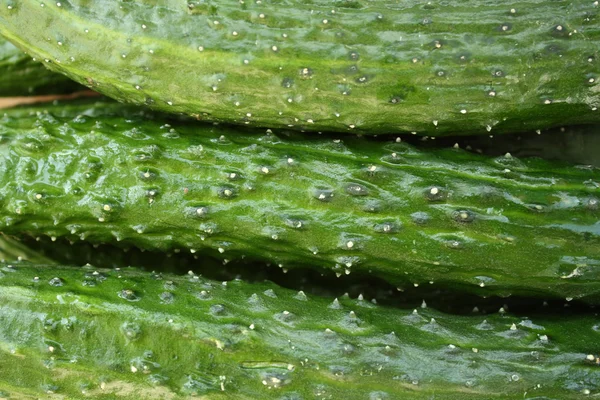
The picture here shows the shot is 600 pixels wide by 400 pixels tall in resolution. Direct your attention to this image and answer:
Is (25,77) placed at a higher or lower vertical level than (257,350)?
higher

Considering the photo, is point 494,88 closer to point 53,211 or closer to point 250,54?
point 250,54

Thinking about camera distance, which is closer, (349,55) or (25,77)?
(349,55)

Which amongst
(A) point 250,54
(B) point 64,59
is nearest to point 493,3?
(A) point 250,54

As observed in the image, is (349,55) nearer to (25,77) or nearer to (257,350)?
(257,350)

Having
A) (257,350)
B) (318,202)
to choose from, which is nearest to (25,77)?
(318,202)

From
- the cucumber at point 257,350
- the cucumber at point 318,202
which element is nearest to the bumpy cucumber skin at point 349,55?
the cucumber at point 318,202

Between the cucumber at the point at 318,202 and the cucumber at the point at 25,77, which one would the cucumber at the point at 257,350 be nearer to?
the cucumber at the point at 318,202
